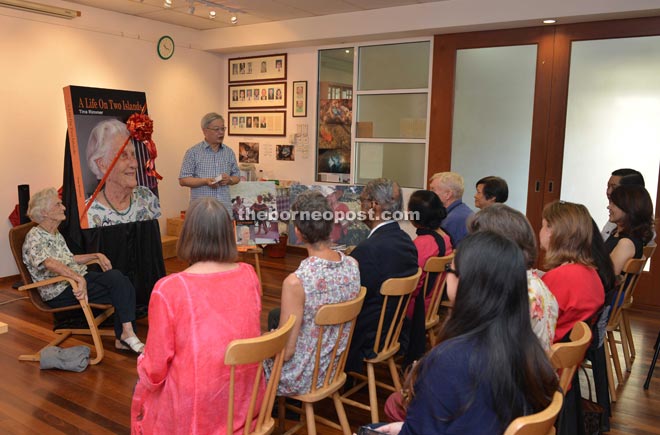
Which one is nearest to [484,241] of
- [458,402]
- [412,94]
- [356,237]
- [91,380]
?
[458,402]

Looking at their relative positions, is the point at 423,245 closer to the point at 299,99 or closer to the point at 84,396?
the point at 84,396

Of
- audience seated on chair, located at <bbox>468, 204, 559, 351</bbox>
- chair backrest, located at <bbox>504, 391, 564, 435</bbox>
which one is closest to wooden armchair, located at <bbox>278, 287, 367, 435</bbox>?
audience seated on chair, located at <bbox>468, 204, 559, 351</bbox>

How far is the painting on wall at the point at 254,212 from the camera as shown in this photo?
17.5 feet

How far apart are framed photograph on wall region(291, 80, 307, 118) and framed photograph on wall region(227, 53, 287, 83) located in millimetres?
280

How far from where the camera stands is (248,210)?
538 centimetres

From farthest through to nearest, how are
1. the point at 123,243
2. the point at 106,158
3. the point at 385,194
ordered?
the point at 123,243
the point at 106,158
the point at 385,194

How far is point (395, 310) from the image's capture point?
2877 millimetres

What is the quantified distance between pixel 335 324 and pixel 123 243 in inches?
109

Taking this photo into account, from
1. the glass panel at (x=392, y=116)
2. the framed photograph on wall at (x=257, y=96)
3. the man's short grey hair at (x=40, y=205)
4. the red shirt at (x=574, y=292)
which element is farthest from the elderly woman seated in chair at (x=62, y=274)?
the framed photograph on wall at (x=257, y=96)

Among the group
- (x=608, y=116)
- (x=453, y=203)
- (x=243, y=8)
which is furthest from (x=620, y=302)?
(x=243, y=8)

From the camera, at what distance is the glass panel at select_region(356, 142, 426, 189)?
668 cm

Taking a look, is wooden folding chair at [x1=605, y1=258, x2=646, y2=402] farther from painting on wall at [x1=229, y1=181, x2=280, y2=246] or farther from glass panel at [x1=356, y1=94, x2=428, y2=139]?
glass panel at [x1=356, y1=94, x2=428, y2=139]

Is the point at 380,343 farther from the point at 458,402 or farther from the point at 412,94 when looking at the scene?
the point at 412,94

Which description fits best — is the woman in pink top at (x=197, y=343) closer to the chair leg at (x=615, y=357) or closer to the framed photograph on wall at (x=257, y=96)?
the chair leg at (x=615, y=357)
